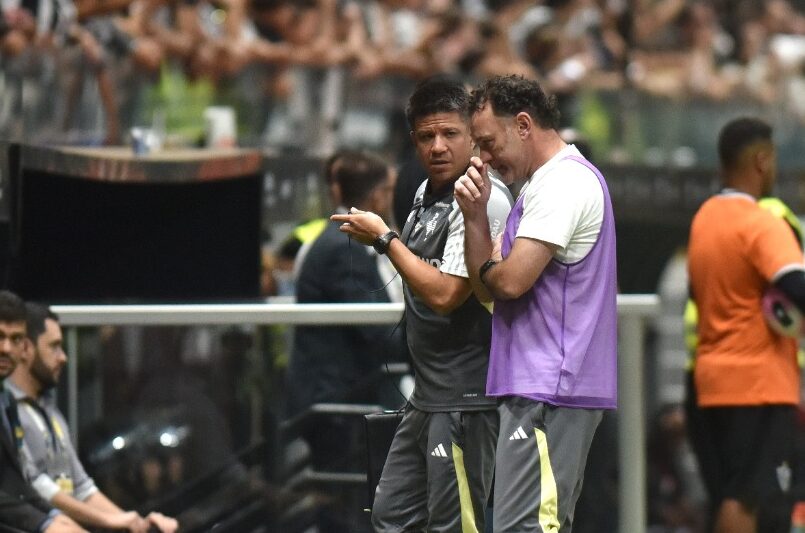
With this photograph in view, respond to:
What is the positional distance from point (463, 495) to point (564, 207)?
108 cm

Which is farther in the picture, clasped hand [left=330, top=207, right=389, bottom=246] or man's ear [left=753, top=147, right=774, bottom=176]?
man's ear [left=753, top=147, right=774, bottom=176]

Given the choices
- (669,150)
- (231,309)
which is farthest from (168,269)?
(669,150)

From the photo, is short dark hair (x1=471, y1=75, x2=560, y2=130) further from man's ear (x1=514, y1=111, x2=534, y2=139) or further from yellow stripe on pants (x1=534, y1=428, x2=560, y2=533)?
yellow stripe on pants (x1=534, y1=428, x2=560, y2=533)

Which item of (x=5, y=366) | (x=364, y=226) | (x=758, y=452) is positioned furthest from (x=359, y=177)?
(x=364, y=226)

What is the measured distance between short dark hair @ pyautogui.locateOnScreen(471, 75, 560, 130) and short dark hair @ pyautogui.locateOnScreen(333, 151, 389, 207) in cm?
259

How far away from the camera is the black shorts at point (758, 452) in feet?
26.1

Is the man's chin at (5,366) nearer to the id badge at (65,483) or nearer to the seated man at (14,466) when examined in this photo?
the seated man at (14,466)

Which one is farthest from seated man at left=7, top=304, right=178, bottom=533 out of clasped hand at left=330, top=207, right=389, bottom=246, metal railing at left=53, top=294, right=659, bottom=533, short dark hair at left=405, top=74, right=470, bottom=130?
short dark hair at left=405, top=74, right=470, bottom=130

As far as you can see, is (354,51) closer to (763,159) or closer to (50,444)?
(763,159)

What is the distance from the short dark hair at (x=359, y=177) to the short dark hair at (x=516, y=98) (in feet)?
8.49

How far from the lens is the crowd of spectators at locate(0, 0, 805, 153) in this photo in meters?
9.98

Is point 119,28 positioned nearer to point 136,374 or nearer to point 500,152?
point 136,374

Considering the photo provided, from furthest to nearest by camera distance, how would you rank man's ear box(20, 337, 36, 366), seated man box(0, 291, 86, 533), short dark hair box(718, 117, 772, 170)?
short dark hair box(718, 117, 772, 170) < man's ear box(20, 337, 36, 366) < seated man box(0, 291, 86, 533)

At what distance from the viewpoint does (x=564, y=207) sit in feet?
17.9
